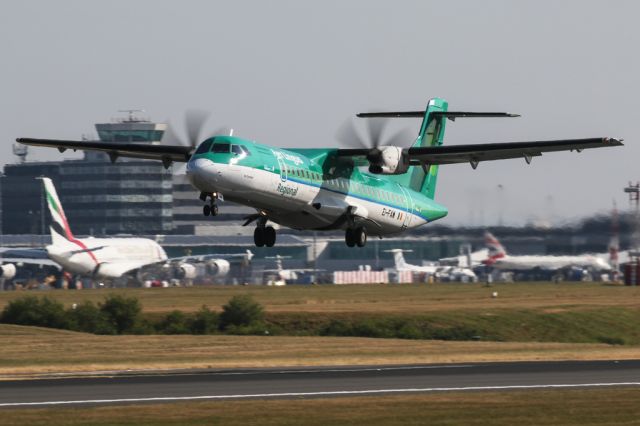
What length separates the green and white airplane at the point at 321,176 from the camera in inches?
1261

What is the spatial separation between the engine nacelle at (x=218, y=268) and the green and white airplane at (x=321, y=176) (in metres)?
57.2

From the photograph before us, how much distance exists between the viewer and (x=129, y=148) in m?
38.2

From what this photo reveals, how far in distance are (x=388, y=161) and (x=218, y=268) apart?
62625 millimetres

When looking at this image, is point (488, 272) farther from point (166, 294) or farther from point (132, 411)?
point (132, 411)

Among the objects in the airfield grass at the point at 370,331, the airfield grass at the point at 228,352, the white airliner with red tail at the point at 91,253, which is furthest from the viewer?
the white airliner with red tail at the point at 91,253

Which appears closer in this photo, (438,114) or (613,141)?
(613,141)

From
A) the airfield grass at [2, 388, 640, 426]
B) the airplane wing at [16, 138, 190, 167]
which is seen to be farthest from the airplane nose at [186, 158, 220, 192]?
the airfield grass at [2, 388, 640, 426]

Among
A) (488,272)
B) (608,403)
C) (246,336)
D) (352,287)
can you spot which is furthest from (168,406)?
(488,272)

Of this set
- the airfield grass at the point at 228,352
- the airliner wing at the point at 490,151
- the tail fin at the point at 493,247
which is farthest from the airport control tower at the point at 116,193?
the airliner wing at the point at 490,151

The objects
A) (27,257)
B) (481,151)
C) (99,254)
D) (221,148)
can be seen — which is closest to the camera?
(221,148)

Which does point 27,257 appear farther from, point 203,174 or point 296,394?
point 296,394

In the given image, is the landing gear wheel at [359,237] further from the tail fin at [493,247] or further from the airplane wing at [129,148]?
the tail fin at [493,247]

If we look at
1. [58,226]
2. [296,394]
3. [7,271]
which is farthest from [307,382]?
[7,271]

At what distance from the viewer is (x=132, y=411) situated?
26438 millimetres
